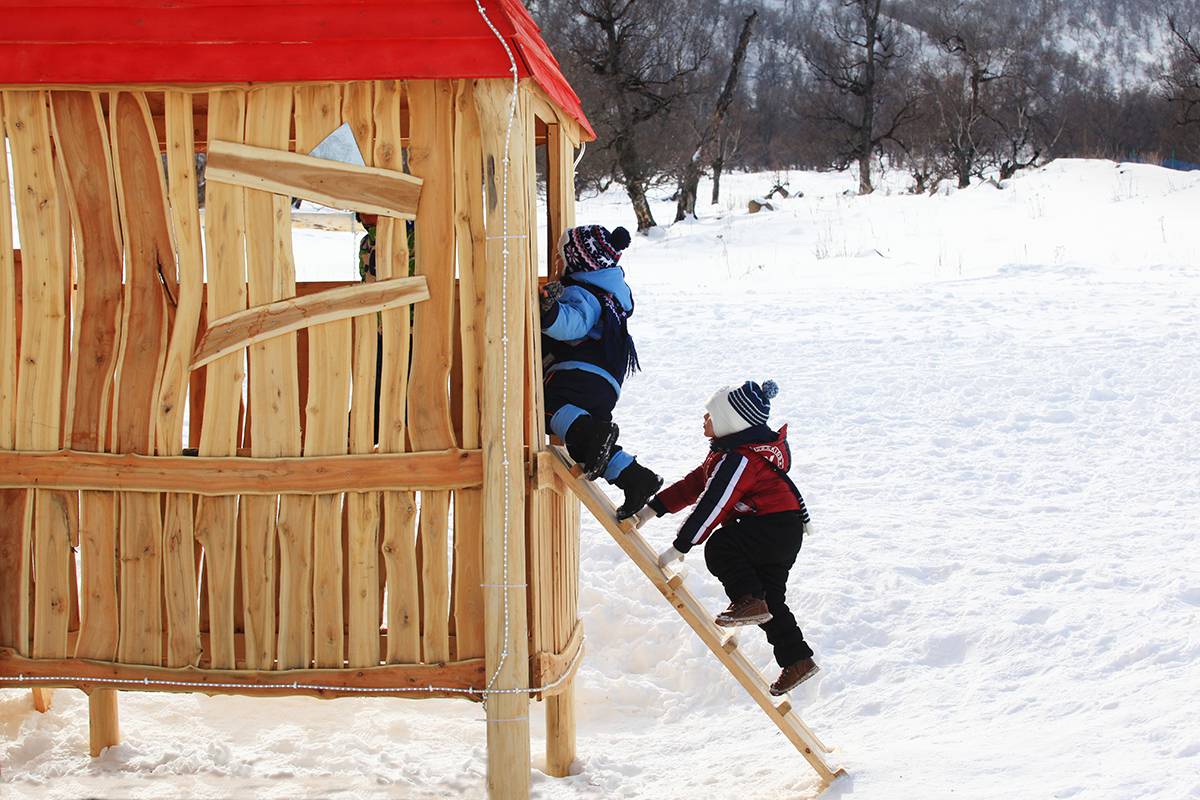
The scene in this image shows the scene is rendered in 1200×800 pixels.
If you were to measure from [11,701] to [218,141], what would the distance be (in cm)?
375

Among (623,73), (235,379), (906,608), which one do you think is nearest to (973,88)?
(623,73)

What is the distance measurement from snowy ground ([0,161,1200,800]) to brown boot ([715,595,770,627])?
2.45 ft

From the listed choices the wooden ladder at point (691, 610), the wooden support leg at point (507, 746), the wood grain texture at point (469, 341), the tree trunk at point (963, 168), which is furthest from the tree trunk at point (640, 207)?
the wooden support leg at point (507, 746)

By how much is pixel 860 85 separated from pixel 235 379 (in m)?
34.0

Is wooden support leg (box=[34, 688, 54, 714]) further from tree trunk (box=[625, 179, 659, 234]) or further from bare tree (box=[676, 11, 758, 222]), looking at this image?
A: bare tree (box=[676, 11, 758, 222])

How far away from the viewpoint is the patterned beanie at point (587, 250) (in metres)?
5.01

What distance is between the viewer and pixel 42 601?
4699 millimetres

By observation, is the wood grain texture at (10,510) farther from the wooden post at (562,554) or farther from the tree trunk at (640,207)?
the tree trunk at (640,207)

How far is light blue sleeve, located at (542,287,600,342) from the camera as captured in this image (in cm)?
488

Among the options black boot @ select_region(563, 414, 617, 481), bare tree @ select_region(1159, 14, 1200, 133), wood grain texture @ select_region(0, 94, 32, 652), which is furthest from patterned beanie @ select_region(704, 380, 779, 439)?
bare tree @ select_region(1159, 14, 1200, 133)

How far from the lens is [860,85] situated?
3597cm

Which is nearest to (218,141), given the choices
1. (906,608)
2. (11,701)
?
(11,701)

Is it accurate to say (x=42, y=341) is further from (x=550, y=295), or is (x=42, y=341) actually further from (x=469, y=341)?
(x=550, y=295)

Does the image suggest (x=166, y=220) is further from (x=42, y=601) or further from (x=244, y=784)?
(x=244, y=784)
